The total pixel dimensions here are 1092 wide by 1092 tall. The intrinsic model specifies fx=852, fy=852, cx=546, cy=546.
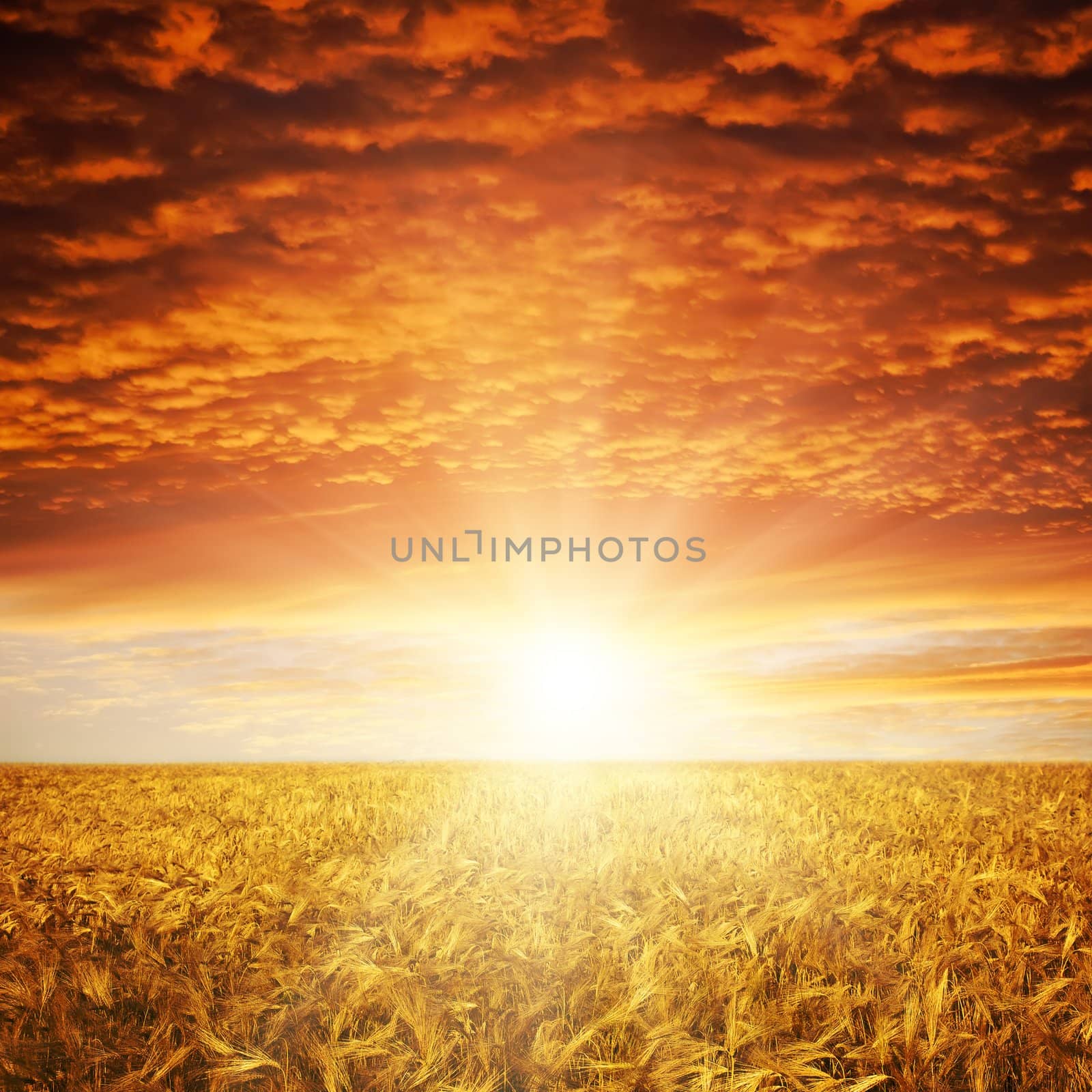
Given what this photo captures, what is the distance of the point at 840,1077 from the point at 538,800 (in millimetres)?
7042

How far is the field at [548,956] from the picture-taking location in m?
3.54

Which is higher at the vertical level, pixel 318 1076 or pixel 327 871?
pixel 327 871

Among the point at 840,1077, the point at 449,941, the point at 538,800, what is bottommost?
the point at 840,1077

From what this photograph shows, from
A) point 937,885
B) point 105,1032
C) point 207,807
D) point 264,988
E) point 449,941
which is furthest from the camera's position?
point 207,807

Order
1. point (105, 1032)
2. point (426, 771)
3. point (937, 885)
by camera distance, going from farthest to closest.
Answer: point (426, 771)
point (937, 885)
point (105, 1032)

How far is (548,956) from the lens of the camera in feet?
15.0

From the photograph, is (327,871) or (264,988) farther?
(327,871)

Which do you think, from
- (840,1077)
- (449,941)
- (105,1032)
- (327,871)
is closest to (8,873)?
(327,871)

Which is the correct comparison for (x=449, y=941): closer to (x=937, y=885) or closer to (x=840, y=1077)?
(x=840, y=1077)

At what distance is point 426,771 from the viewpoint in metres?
17.3

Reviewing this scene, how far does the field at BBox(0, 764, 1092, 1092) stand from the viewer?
354 cm

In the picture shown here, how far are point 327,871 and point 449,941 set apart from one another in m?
2.00

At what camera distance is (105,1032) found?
3918mm

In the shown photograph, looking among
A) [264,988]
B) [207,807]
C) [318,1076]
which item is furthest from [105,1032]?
[207,807]
